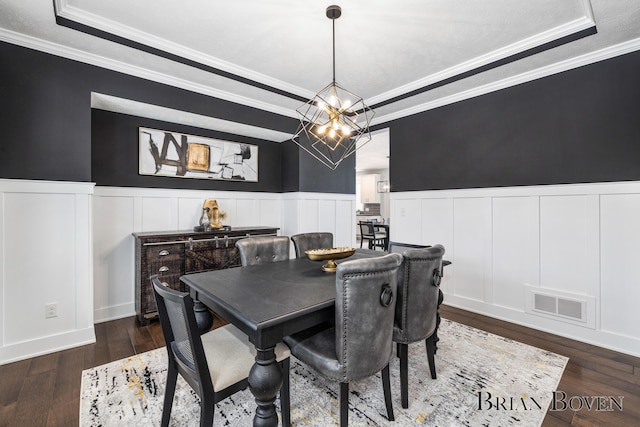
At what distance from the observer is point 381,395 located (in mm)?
1901

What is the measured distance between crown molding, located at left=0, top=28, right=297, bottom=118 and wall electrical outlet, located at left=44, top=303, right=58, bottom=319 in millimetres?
2105

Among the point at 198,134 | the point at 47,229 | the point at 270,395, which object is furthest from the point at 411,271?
the point at 198,134

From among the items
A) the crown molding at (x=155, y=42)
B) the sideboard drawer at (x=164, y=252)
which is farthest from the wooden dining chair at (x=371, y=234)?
the sideboard drawer at (x=164, y=252)

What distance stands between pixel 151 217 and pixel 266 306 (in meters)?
2.73

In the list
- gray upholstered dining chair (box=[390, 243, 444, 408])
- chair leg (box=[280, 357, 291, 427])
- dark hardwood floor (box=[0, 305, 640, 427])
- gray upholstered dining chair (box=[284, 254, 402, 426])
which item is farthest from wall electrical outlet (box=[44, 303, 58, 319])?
gray upholstered dining chair (box=[390, 243, 444, 408])

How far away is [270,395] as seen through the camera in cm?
128

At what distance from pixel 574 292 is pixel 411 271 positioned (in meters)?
2.13

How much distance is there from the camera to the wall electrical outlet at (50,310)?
8.03 ft

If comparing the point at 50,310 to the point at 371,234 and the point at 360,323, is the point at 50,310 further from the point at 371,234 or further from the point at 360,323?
the point at 371,234

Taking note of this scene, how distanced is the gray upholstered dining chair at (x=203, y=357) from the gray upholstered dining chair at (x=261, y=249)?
0.85m

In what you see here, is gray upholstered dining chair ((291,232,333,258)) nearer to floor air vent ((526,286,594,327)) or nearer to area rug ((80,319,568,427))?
area rug ((80,319,568,427))

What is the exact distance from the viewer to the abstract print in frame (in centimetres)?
345

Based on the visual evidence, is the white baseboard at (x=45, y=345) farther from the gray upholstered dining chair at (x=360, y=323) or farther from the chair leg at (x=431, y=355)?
the chair leg at (x=431, y=355)

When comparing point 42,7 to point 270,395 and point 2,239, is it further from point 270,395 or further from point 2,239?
point 270,395
